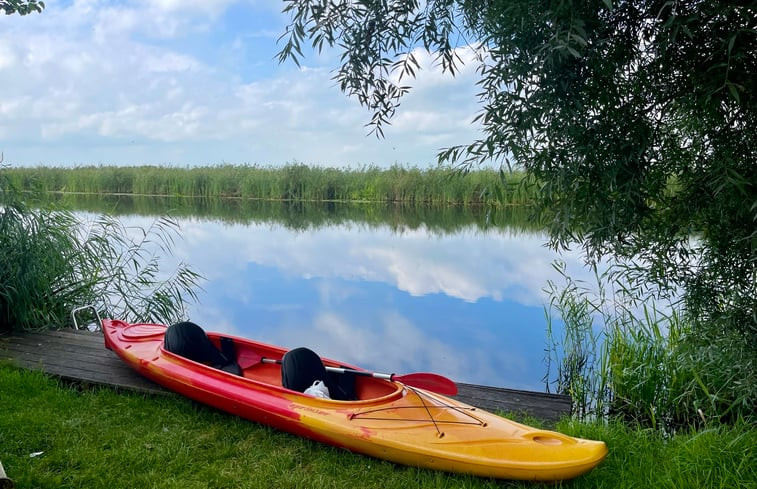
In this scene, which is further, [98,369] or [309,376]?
[98,369]

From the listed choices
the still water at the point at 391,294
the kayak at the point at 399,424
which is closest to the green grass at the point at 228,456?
the kayak at the point at 399,424

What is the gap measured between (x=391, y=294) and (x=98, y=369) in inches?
190

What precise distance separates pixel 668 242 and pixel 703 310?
0.44 m

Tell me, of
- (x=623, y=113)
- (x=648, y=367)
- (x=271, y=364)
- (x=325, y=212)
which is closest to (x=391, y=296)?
(x=271, y=364)

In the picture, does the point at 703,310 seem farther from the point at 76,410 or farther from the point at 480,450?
the point at 76,410

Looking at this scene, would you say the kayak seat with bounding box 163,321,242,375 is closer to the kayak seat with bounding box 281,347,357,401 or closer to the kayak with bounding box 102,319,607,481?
the kayak with bounding box 102,319,607,481

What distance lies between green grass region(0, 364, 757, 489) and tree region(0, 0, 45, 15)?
4.27 meters

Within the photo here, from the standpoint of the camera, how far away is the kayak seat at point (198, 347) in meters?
3.71

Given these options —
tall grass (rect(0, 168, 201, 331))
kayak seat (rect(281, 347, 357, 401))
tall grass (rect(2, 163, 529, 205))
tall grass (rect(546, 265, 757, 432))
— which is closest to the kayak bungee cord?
kayak seat (rect(281, 347, 357, 401))

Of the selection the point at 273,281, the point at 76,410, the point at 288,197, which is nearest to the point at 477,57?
the point at 76,410

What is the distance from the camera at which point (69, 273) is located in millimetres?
5531

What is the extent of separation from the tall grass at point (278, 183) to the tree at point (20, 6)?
432 inches

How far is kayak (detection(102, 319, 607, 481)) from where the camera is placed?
250 cm

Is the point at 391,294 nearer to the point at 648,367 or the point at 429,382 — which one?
the point at 648,367
